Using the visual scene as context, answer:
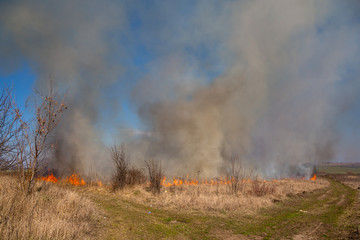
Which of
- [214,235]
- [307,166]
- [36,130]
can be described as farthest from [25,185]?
[307,166]

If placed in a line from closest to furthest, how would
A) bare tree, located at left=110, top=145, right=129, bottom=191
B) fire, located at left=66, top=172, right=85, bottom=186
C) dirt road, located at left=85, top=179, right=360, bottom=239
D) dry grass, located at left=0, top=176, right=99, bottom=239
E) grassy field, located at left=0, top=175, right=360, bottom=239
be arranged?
dry grass, located at left=0, top=176, right=99, bottom=239
grassy field, located at left=0, top=175, right=360, bottom=239
dirt road, located at left=85, top=179, right=360, bottom=239
bare tree, located at left=110, top=145, right=129, bottom=191
fire, located at left=66, top=172, right=85, bottom=186

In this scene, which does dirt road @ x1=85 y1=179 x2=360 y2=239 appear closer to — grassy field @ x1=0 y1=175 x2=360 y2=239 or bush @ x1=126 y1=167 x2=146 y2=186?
grassy field @ x1=0 y1=175 x2=360 y2=239

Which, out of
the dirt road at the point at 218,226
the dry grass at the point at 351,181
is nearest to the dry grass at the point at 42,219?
the dirt road at the point at 218,226

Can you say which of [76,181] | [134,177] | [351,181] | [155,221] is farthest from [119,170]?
[351,181]

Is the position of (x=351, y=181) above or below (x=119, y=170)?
below

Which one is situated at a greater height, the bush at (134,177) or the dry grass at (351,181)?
the bush at (134,177)

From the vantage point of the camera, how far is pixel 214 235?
285 inches

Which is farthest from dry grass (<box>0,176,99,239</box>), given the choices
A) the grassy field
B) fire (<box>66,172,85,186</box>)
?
fire (<box>66,172,85,186</box>)

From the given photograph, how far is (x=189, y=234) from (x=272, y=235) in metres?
3.04

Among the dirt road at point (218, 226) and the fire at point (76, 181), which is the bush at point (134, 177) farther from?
the dirt road at point (218, 226)

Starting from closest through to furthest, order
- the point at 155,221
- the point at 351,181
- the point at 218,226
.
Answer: the point at 218,226 → the point at 155,221 → the point at 351,181

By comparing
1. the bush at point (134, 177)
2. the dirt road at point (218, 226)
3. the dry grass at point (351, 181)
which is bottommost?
the dry grass at point (351, 181)

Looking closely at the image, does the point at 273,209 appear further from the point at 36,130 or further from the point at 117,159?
the point at 36,130

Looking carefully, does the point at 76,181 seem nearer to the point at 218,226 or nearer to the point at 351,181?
the point at 218,226
